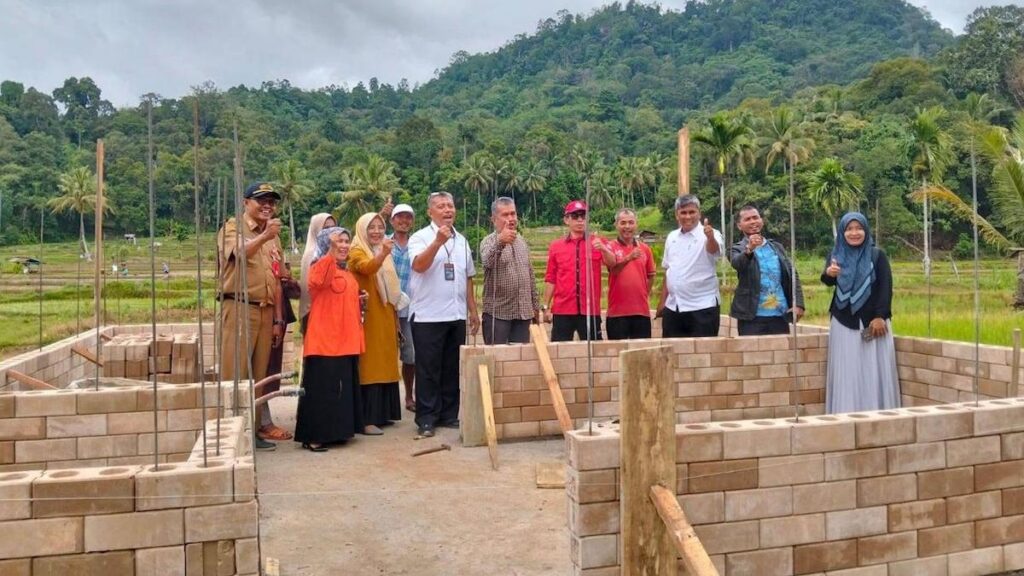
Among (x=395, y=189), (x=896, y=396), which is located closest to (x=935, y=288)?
(x=896, y=396)

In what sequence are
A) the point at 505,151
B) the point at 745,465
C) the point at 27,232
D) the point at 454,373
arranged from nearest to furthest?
the point at 745,465
the point at 454,373
the point at 27,232
the point at 505,151

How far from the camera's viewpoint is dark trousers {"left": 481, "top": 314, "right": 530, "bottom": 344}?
6.55 meters

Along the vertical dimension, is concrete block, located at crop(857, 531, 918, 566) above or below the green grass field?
below

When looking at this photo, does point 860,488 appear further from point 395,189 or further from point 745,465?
point 395,189

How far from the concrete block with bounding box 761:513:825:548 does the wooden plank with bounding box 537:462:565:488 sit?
1644 mm

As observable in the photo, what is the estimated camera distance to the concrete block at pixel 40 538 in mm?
2434

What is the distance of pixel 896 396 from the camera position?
5949mm

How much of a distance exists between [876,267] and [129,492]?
15.4ft

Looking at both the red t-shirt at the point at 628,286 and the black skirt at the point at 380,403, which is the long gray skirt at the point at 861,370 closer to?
the red t-shirt at the point at 628,286

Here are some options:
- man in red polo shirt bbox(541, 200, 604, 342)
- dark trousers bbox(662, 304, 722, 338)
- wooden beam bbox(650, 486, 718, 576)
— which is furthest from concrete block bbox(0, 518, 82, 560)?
dark trousers bbox(662, 304, 722, 338)

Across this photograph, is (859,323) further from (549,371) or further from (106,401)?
(106,401)

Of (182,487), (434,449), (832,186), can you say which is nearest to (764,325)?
(434,449)

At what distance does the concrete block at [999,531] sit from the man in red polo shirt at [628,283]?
3356mm

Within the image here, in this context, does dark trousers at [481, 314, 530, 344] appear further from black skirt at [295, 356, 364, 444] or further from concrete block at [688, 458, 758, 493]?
concrete block at [688, 458, 758, 493]
